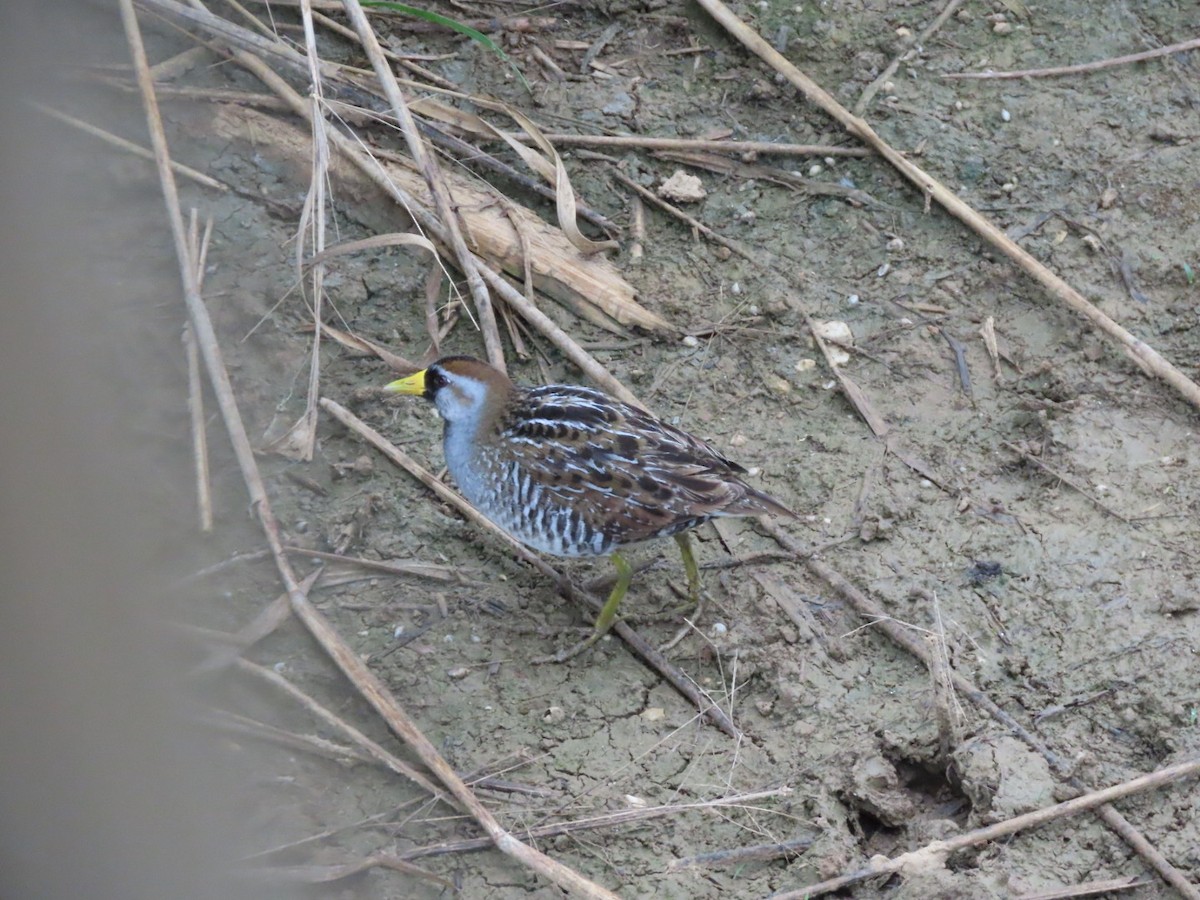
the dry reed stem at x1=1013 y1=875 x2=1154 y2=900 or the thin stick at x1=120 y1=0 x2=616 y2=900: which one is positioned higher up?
the thin stick at x1=120 y1=0 x2=616 y2=900

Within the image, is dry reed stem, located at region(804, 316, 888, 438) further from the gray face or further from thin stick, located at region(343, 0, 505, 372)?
the gray face

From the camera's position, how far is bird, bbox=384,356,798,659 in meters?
3.86

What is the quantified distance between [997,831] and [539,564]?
1.75 m

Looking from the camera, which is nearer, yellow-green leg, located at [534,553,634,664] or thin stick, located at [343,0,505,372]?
yellow-green leg, located at [534,553,634,664]

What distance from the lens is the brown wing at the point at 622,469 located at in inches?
152

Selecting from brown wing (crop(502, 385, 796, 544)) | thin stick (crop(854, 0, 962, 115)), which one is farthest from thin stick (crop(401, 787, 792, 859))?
thin stick (crop(854, 0, 962, 115))

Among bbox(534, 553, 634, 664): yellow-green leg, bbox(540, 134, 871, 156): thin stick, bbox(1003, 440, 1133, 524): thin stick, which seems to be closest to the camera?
bbox(534, 553, 634, 664): yellow-green leg

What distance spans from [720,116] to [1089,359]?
77.3 inches

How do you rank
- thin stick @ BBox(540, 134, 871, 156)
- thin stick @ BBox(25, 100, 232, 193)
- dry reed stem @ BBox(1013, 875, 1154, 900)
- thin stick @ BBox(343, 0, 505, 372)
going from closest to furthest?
thin stick @ BBox(25, 100, 232, 193) → dry reed stem @ BBox(1013, 875, 1154, 900) → thin stick @ BBox(343, 0, 505, 372) → thin stick @ BBox(540, 134, 871, 156)

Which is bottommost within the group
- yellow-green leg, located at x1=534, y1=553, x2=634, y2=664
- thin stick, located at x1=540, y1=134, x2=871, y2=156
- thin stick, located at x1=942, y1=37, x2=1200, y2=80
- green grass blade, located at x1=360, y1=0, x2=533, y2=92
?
yellow-green leg, located at x1=534, y1=553, x2=634, y2=664

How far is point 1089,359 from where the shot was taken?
189 inches

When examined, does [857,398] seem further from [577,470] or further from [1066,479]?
[577,470]

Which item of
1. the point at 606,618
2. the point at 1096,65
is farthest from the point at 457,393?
the point at 1096,65

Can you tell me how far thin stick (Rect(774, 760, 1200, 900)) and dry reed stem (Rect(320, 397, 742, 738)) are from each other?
2.09 ft
